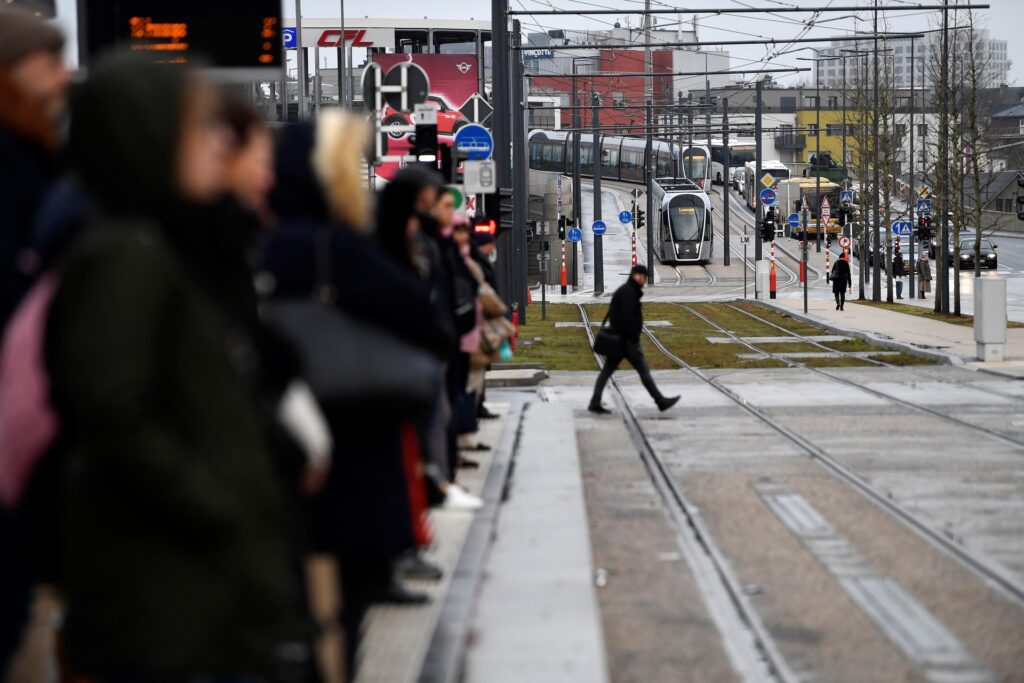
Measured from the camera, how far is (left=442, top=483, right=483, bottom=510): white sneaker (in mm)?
10469

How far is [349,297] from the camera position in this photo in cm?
474

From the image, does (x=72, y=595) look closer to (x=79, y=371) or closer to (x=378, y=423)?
(x=79, y=371)

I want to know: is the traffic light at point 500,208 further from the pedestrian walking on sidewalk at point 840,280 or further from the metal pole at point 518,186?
the pedestrian walking on sidewalk at point 840,280

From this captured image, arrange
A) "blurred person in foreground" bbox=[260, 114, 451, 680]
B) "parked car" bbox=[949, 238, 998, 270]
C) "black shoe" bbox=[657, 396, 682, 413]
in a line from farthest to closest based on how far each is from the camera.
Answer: "parked car" bbox=[949, 238, 998, 270]
"black shoe" bbox=[657, 396, 682, 413]
"blurred person in foreground" bbox=[260, 114, 451, 680]

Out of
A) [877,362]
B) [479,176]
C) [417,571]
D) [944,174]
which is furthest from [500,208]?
[944,174]

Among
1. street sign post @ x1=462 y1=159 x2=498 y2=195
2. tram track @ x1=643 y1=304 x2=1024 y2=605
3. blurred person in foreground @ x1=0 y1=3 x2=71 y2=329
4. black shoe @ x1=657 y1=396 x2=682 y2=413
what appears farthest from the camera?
street sign post @ x1=462 y1=159 x2=498 y2=195

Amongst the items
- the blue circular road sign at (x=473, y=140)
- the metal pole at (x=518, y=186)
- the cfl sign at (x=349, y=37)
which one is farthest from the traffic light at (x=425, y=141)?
the cfl sign at (x=349, y=37)

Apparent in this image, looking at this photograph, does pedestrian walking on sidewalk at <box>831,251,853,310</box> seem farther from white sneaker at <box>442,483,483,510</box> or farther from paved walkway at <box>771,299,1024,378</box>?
white sneaker at <box>442,483,483,510</box>

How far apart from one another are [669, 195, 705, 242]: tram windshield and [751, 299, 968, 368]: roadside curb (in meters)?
27.6

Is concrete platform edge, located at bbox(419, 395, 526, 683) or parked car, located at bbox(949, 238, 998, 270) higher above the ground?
concrete platform edge, located at bbox(419, 395, 526, 683)

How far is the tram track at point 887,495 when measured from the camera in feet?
29.0

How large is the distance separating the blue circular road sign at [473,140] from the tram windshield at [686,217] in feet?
173

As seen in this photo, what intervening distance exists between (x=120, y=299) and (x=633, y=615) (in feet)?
17.2

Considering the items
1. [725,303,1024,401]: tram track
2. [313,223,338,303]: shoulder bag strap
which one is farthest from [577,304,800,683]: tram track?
[725,303,1024,401]: tram track
